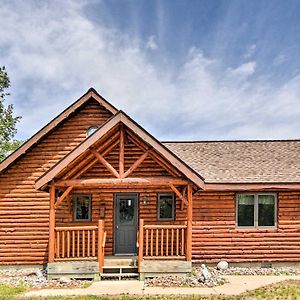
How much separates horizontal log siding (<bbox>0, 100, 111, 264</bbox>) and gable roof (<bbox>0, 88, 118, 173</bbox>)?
1.46 ft

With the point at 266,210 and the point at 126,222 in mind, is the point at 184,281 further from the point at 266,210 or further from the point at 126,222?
the point at 266,210

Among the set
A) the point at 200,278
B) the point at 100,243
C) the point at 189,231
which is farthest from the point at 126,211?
the point at 200,278

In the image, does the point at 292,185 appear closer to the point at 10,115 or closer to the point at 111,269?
the point at 111,269

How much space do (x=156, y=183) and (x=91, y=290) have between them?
357cm

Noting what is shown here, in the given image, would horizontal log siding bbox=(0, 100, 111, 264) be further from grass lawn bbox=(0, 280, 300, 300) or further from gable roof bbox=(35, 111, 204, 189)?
gable roof bbox=(35, 111, 204, 189)

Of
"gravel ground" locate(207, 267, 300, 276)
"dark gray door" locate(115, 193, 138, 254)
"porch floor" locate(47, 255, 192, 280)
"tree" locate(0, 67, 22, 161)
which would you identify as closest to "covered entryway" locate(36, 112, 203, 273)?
"dark gray door" locate(115, 193, 138, 254)

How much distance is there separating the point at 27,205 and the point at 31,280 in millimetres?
2856

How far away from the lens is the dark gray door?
1230cm

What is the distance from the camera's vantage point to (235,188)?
11.8 m

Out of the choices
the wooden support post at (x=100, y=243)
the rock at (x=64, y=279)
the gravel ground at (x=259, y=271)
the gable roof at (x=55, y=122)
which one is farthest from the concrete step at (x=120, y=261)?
the gable roof at (x=55, y=122)

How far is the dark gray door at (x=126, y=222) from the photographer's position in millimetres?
12305

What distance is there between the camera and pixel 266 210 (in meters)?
12.3

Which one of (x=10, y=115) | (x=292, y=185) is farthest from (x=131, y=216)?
(x=10, y=115)

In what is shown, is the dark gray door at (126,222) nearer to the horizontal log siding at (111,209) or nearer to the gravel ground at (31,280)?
the horizontal log siding at (111,209)
